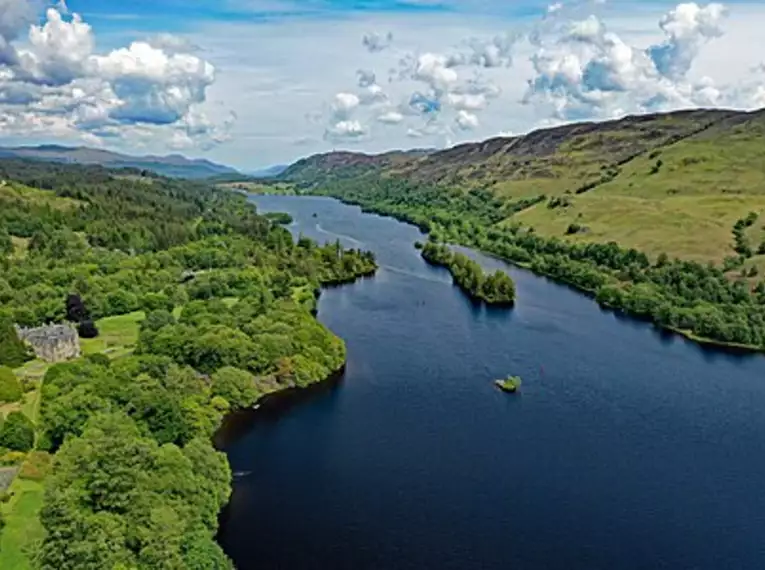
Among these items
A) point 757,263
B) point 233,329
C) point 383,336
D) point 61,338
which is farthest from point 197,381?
point 757,263

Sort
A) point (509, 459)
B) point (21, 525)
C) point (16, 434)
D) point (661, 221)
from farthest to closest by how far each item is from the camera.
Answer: point (661, 221) → point (509, 459) → point (16, 434) → point (21, 525)

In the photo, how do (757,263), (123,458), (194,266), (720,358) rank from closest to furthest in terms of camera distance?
(123,458) → (720,358) → (757,263) → (194,266)

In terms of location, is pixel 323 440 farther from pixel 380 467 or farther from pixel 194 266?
pixel 194 266

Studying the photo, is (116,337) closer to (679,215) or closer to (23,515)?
(23,515)

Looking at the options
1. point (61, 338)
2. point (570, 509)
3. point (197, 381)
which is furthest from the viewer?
point (61, 338)

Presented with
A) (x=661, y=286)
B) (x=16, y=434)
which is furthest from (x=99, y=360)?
(x=661, y=286)

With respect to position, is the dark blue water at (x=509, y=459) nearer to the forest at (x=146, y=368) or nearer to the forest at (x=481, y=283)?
the forest at (x=146, y=368)

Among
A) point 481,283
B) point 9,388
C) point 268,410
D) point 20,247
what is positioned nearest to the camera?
point 9,388
